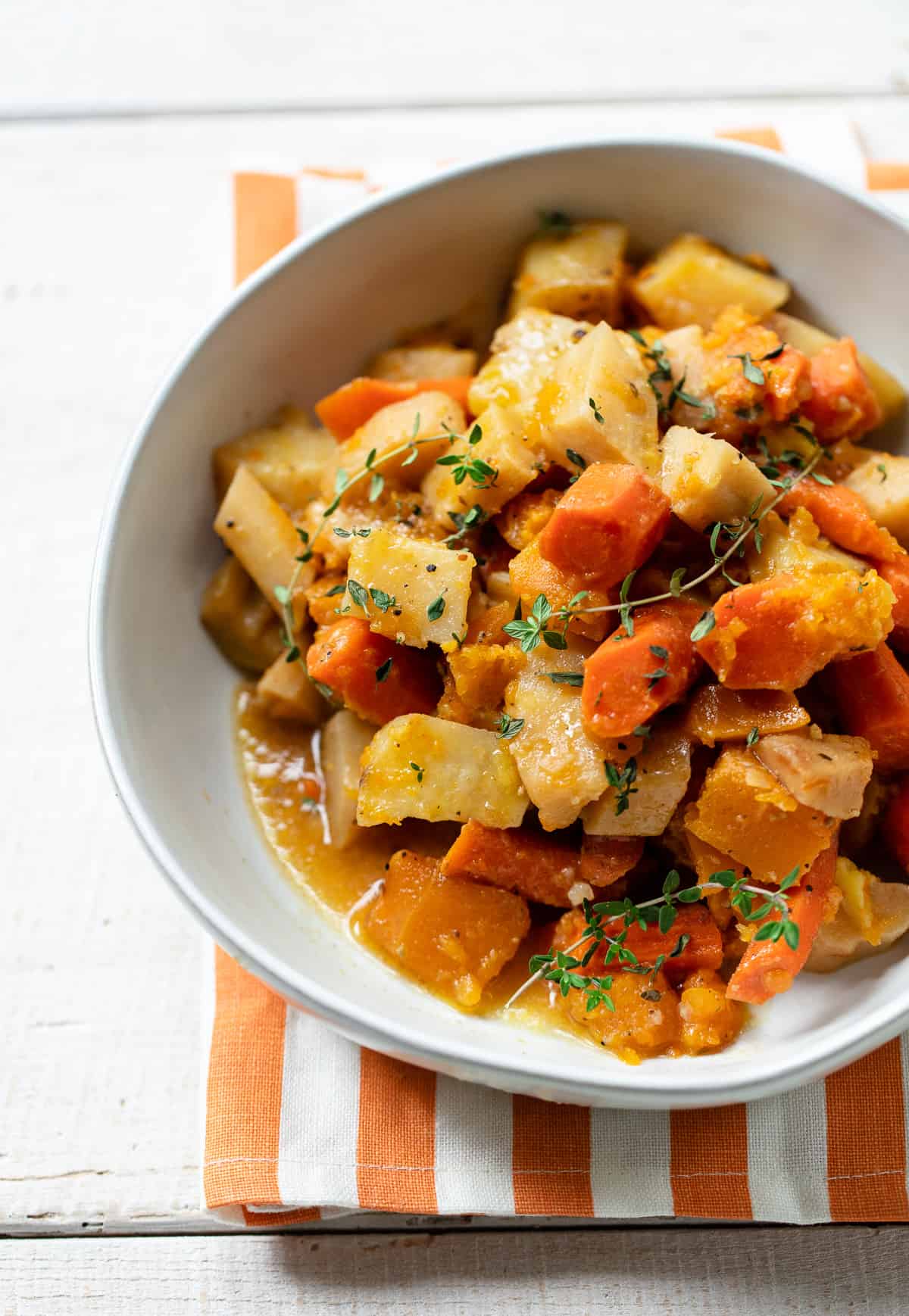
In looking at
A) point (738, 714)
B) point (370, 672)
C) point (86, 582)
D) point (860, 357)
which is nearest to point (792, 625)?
point (738, 714)

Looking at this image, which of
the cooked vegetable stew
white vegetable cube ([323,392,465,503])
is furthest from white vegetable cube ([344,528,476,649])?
white vegetable cube ([323,392,465,503])

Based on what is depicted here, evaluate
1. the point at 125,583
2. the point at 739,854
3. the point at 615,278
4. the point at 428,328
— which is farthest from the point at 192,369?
the point at 739,854

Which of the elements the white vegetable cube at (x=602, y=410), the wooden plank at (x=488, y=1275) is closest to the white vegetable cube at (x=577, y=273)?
the white vegetable cube at (x=602, y=410)

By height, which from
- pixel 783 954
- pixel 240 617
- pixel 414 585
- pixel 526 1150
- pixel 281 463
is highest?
pixel 281 463

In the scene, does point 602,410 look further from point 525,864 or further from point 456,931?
point 456,931

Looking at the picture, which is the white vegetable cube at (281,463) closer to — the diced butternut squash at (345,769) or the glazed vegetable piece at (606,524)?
the diced butternut squash at (345,769)

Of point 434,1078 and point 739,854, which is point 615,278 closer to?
point 739,854

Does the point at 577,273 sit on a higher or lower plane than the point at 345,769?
higher
